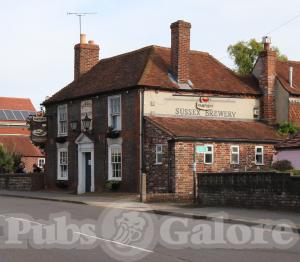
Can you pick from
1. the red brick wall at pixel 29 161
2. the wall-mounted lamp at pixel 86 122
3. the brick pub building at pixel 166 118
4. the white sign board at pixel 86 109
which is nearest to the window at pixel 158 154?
the brick pub building at pixel 166 118

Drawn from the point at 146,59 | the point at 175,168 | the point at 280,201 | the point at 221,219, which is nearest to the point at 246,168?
the point at 175,168

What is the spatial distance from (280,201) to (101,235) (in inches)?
345

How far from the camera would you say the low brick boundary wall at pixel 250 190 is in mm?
21203

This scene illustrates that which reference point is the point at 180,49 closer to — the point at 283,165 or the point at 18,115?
the point at 283,165

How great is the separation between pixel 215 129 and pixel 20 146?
35.8m

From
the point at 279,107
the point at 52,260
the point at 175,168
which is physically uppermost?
the point at 279,107

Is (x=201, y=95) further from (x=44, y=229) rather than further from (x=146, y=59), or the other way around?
(x=44, y=229)

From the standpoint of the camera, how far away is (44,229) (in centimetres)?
1594

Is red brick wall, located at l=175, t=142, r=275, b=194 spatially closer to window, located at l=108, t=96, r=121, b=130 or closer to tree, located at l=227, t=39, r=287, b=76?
window, located at l=108, t=96, r=121, b=130

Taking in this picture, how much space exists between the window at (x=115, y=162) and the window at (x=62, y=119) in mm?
5177

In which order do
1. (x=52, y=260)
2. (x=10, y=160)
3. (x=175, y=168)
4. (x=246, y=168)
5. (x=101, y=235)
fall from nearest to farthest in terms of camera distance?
1. (x=52, y=260)
2. (x=101, y=235)
3. (x=175, y=168)
4. (x=246, y=168)
5. (x=10, y=160)

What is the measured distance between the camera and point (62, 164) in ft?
124

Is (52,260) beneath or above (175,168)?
beneath

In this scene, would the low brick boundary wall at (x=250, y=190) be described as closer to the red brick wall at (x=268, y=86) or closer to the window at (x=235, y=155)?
the window at (x=235, y=155)
